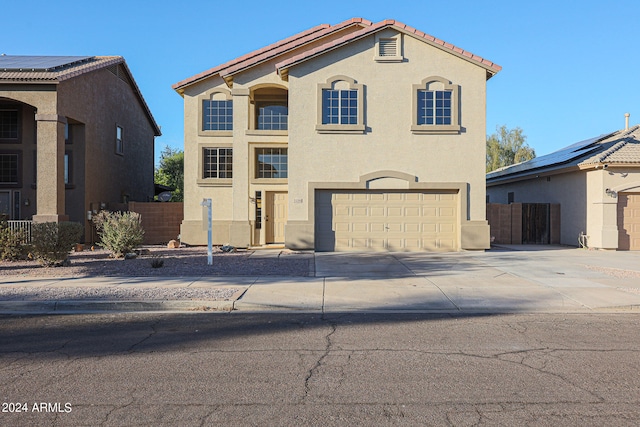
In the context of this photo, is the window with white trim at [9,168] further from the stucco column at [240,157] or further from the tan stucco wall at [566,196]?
the tan stucco wall at [566,196]

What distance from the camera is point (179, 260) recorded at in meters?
15.1

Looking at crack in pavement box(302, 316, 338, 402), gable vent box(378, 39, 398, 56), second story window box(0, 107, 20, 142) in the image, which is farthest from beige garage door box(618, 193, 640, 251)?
second story window box(0, 107, 20, 142)

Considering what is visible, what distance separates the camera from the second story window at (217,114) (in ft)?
67.1

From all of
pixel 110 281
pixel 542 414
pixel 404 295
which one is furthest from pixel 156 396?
pixel 110 281

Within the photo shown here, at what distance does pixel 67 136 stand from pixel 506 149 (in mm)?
44324

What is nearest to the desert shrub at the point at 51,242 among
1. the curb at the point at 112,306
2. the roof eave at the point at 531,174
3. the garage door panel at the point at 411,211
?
the curb at the point at 112,306

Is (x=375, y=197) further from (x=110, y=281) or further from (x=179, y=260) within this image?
(x=110, y=281)

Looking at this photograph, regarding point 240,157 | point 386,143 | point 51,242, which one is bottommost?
point 51,242

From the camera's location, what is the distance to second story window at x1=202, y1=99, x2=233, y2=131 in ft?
67.1

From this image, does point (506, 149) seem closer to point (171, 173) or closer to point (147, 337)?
point (171, 173)

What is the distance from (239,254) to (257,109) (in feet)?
22.2

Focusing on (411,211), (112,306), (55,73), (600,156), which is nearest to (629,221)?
(600,156)

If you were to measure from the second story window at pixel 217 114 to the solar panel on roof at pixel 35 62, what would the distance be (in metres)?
5.81

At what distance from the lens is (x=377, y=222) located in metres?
17.9
